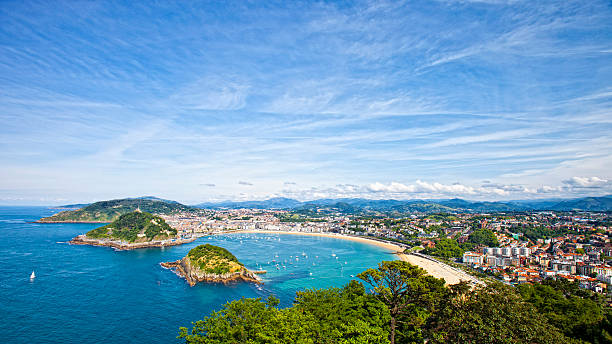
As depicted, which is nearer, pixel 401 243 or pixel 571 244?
pixel 571 244

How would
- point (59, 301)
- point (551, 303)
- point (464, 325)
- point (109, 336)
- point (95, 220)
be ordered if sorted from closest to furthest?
1. point (464, 325)
2. point (551, 303)
3. point (109, 336)
4. point (59, 301)
5. point (95, 220)

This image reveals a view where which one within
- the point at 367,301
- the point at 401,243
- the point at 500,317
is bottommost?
the point at 401,243

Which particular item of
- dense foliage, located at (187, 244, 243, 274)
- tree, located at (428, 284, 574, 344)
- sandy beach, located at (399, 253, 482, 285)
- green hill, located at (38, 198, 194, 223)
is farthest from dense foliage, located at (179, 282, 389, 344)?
green hill, located at (38, 198, 194, 223)

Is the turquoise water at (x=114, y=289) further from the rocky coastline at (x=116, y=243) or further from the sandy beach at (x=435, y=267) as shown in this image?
the sandy beach at (x=435, y=267)

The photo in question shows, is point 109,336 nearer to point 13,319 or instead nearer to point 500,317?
point 13,319

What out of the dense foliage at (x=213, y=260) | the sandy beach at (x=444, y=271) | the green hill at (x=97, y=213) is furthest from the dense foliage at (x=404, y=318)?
the green hill at (x=97, y=213)

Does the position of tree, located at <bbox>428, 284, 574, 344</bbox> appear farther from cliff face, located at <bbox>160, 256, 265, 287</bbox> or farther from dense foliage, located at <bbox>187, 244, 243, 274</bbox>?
dense foliage, located at <bbox>187, 244, 243, 274</bbox>

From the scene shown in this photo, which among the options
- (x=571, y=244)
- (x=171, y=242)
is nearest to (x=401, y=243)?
(x=571, y=244)
